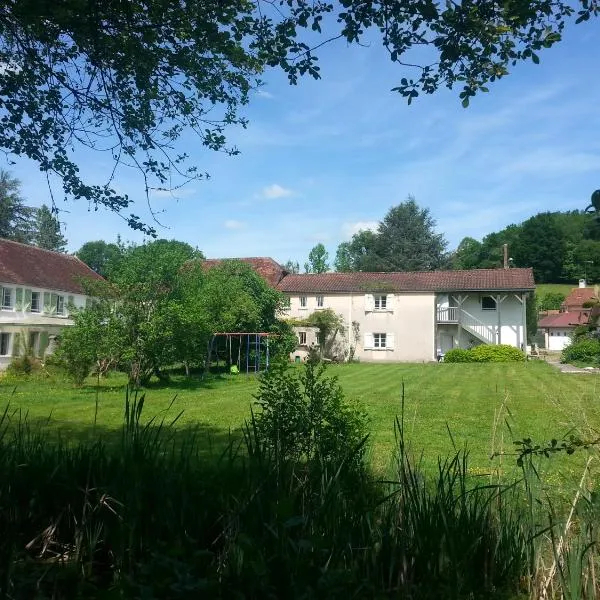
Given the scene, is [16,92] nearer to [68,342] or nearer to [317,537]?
[317,537]

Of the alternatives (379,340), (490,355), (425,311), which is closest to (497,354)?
(490,355)

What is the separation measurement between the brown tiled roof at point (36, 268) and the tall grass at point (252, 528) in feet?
105

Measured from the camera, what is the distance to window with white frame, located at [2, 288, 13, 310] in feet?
110

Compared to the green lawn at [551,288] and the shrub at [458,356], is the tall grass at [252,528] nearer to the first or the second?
the shrub at [458,356]

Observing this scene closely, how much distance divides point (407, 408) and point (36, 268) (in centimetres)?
3018

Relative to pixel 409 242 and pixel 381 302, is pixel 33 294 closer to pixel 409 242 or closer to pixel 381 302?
pixel 381 302

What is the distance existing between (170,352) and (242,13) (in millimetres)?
14162

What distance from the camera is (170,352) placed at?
19.0m

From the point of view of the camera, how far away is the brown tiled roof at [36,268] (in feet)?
113

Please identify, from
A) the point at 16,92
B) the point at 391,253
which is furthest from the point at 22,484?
the point at 391,253

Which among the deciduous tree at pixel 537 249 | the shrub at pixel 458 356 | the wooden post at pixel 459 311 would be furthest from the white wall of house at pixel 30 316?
the deciduous tree at pixel 537 249

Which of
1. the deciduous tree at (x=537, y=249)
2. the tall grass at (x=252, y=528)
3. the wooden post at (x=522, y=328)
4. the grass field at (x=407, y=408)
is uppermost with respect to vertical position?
the deciduous tree at (x=537, y=249)

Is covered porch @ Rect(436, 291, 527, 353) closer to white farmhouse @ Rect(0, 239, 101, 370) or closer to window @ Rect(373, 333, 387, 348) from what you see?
window @ Rect(373, 333, 387, 348)

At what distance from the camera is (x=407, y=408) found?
13375 millimetres
